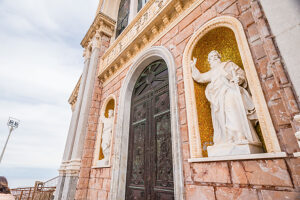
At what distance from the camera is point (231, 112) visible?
2.16 meters

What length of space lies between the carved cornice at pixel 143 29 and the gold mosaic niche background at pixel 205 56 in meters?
1.08

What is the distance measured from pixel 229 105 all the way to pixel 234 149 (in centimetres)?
60

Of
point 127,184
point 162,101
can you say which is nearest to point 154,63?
point 162,101

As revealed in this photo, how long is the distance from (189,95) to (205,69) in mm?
727

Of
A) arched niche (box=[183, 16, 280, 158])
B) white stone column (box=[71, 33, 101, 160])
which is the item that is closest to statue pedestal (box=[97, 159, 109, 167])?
white stone column (box=[71, 33, 101, 160])

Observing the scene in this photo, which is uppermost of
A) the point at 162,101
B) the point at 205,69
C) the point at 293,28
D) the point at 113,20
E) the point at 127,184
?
the point at 113,20

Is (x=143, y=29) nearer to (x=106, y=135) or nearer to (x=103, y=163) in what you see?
(x=106, y=135)

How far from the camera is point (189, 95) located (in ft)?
9.02

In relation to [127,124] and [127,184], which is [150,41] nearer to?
[127,124]

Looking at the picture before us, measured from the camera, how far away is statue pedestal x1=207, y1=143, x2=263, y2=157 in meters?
1.83

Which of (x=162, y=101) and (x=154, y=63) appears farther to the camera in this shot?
(x=154, y=63)

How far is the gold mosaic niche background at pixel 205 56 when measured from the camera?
8.46 ft

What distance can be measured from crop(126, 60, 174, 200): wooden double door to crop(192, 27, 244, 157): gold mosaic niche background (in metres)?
0.84

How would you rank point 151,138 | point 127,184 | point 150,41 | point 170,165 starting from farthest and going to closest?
point 150,41, point 127,184, point 151,138, point 170,165
